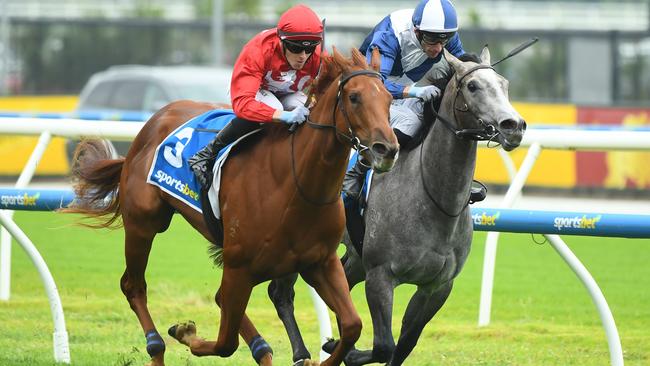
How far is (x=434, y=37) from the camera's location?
5.84 meters

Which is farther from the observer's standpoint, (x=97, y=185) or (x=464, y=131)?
(x=97, y=185)

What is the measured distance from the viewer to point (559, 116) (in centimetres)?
1716

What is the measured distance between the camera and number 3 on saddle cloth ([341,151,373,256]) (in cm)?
611

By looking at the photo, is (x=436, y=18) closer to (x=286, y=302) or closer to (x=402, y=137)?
(x=402, y=137)

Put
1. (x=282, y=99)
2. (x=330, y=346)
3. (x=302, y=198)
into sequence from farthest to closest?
(x=282, y=99) → (x=330, y=346) → (x=302, y=198)

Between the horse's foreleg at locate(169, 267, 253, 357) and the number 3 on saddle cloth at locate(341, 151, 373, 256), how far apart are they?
87 cm

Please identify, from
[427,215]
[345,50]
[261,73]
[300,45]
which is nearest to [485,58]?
[427,215]

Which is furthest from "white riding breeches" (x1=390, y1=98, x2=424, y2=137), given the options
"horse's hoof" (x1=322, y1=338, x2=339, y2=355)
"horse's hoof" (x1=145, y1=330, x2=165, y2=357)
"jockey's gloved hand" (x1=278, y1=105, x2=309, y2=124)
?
"horse's hoof" (x1=145, y1=330, x2=165, y2=357)

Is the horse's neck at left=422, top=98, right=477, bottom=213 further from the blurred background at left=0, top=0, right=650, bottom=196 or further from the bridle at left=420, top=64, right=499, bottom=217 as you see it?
the blurred background at left=0, top=0, right=650, bottom=196

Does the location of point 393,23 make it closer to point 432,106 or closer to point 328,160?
point 432,106

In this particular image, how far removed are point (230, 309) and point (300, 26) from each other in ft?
4.37

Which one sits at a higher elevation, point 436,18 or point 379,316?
point 436,18

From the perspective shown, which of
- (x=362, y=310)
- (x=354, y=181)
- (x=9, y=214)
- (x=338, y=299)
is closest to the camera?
(x=338, y=299)

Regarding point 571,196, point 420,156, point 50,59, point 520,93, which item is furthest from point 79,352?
point 50,59
